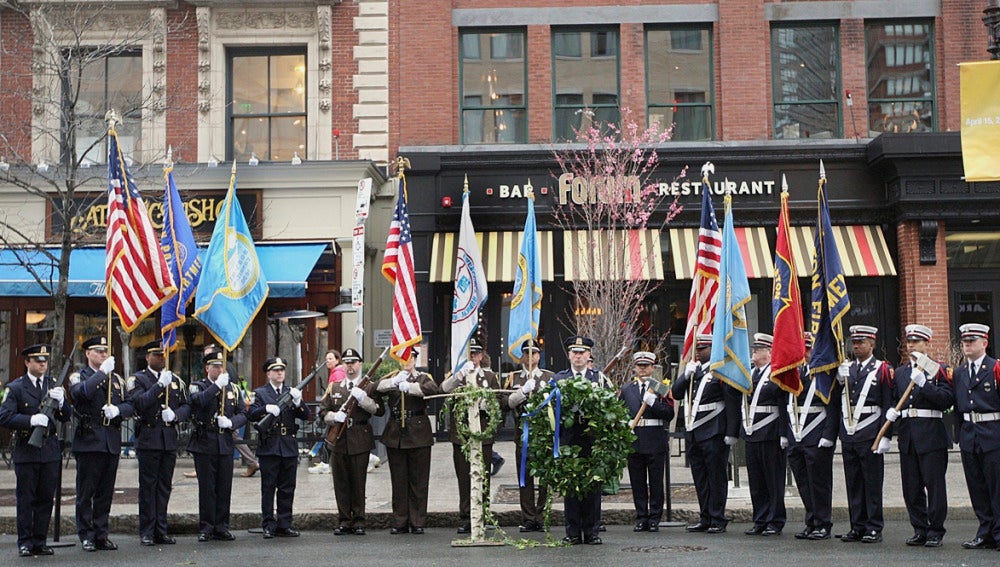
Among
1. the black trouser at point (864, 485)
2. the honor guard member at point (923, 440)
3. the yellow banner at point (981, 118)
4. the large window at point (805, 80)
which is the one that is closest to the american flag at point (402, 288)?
the black trouser at point (864, 485)

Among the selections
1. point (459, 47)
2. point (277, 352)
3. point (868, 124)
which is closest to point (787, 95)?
point (868, 124)

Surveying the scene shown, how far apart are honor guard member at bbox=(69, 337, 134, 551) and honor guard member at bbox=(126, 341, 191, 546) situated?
0.31 m

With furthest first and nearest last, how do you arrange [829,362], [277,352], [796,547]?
1. [277,352]
2. [829,362]
3. [796,547]

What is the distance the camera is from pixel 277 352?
23.0 meters

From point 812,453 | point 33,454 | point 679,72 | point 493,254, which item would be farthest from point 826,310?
point 679,72

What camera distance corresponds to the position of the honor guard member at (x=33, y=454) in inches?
467

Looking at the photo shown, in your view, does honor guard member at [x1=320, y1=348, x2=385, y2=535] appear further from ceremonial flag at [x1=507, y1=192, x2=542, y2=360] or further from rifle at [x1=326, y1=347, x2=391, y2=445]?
ceremonial flag at [x1=507, y1=192, x2=542, y2=360]

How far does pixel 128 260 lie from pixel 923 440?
8730 mm

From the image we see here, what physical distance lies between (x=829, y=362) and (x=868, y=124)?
12.3 metres

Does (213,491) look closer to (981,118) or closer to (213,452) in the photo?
(213,452)

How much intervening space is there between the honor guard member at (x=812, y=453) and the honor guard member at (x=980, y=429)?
132 centimetres

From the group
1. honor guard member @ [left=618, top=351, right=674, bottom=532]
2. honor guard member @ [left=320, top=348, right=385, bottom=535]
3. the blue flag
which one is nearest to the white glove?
the blue flag

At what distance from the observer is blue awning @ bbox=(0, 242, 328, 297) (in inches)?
840

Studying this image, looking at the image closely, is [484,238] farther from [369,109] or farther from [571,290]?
[369,109]
